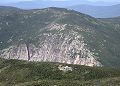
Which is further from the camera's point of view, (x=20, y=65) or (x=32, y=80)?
(x=20, y=65)

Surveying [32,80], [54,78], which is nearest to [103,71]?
[54,78]

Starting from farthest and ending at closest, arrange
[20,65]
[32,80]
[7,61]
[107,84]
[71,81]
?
1. [7,61]
2. [20,65]
3. [32,80]
4. [71,81]
5. [107,84]

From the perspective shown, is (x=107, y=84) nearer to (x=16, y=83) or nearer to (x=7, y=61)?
(x=16, y=83)

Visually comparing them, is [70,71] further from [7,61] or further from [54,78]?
[7,61]

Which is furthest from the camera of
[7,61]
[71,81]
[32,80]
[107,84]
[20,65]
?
[7,61]

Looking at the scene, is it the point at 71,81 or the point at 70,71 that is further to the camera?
the point at 70,71

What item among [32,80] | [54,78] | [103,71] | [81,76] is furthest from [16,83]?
[103,71]
